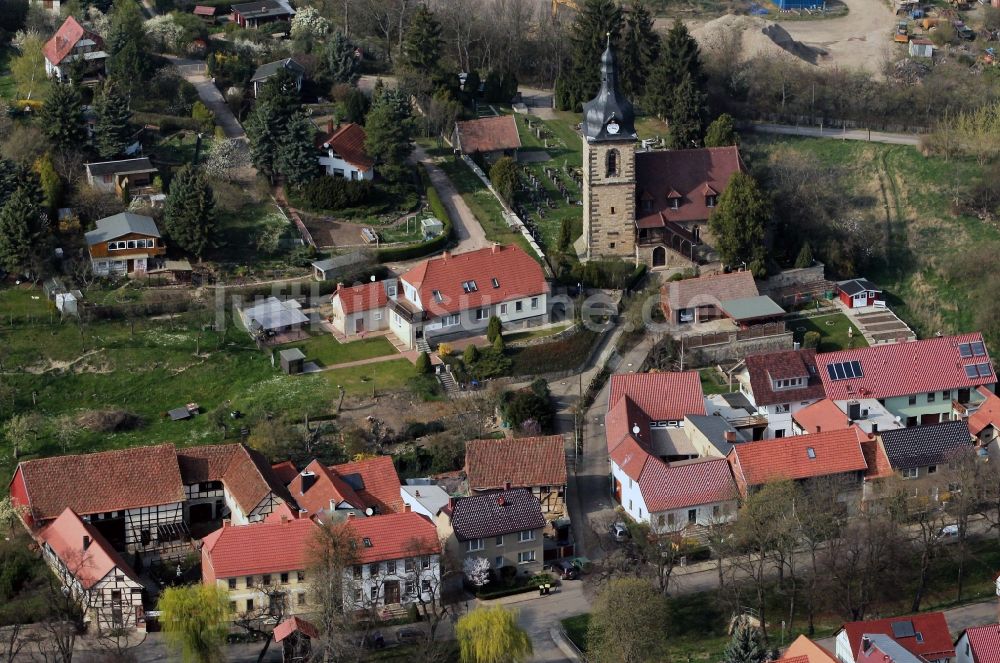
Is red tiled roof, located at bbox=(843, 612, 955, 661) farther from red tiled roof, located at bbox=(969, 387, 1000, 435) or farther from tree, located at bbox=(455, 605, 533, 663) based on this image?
red tiled roof, located at bbox=(969, 387, 1000, 435)

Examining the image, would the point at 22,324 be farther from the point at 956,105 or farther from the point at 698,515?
the point at 956,105

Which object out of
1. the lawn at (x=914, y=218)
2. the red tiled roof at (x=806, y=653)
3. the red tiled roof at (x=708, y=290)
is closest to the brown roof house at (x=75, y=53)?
the red tiled roof at (x=708, y=290)

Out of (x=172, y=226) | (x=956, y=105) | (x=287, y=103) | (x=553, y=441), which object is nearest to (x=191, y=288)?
(x=172, y=226)

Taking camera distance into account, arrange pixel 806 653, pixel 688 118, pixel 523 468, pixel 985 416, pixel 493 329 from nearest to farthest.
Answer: pixel 806 653
pixel 523 468
pixel 985 416
pixel 493 329
pixel 688 118

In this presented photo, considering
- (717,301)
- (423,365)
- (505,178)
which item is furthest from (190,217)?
(717,301)

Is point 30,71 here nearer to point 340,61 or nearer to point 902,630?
point 340,61

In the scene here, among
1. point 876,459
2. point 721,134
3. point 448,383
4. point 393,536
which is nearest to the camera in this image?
point 393,536
